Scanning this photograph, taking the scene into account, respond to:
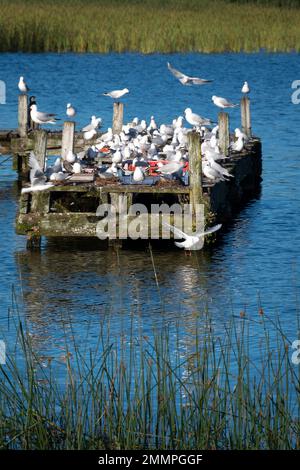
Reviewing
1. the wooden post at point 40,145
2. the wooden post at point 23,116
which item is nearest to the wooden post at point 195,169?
the wooden post at point 40,145

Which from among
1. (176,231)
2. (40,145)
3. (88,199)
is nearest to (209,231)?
(176,231)

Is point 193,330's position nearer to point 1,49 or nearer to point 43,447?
point 43,447

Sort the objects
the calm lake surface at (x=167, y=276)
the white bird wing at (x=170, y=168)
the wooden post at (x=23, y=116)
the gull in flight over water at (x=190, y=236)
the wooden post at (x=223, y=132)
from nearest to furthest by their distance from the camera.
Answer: the calm lake surface at (x=167, y=276)
the gull in flight over water at (x=190, y=236)
the white bird wing at (x=170, y=168)
the wooden post at (x=223, y=132)
the wooden post at (x=23, y=116)

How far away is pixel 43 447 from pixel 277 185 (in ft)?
48.9

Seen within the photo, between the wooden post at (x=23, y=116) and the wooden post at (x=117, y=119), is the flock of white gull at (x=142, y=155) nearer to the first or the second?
the wooden post at (x=117, y=119)

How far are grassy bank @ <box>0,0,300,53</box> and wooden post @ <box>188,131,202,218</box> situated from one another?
2762 centimetres

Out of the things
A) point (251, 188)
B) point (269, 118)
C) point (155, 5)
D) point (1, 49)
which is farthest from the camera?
point (155, 5)

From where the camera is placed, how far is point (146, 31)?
146 ft

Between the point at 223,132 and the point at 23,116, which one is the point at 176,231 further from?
the point at 23,116

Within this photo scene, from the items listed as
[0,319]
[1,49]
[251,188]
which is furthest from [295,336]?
[1,49]

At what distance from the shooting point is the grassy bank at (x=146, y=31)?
142 feet

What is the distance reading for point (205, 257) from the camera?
15.9m

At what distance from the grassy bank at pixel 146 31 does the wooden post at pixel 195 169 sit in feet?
90.6
